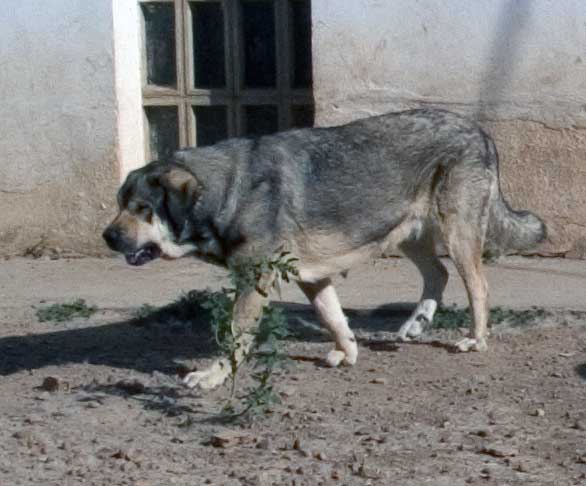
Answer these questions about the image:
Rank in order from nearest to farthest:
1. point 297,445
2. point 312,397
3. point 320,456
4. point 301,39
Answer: point 320,456
point 297,445
point 312,397
point 301,39

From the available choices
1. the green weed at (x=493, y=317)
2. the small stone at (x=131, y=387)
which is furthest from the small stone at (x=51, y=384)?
the green weed at (x=493, y=317)

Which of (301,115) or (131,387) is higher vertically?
(301,115)

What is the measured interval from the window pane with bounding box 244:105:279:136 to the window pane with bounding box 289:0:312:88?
223mm

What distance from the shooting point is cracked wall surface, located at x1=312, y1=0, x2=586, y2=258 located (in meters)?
8.88

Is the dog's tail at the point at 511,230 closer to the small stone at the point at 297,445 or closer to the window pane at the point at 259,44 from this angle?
the small stone at the point at 297,445

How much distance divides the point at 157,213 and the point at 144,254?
184 mm

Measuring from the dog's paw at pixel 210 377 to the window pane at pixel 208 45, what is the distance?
3220 millimetres

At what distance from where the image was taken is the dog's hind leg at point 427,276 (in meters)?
7.71

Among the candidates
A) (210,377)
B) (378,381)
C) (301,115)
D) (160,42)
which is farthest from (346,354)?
(160,42)

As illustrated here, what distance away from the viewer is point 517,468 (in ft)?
18.5

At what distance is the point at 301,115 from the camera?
9.63m

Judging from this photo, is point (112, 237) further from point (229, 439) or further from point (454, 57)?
point (454, 57)

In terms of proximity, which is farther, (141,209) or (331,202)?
(331,202)

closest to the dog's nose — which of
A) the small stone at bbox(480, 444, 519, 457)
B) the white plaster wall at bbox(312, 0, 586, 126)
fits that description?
the small stone at bbox(480, 444, 519, 457)
